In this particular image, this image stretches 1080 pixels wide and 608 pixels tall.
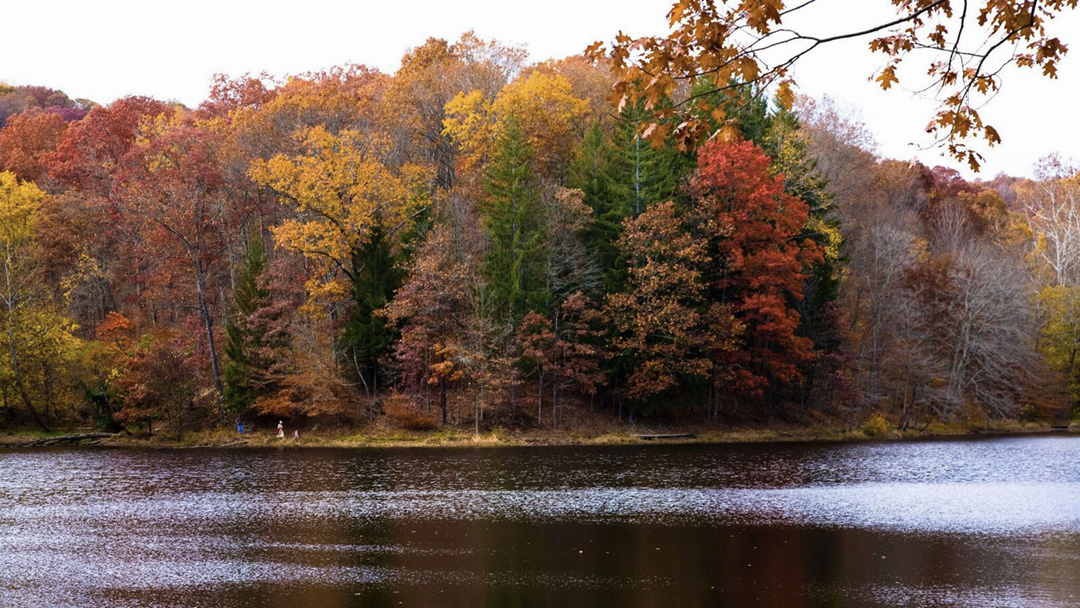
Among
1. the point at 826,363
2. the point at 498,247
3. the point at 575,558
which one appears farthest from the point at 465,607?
the point at 826,363

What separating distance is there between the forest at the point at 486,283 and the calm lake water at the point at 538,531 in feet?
28.7

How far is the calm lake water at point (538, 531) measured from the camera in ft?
53.3

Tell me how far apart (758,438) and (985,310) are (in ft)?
55.7

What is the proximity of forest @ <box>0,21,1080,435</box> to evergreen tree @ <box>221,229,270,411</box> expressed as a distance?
15cm

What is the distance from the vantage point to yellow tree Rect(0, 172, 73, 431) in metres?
44.9

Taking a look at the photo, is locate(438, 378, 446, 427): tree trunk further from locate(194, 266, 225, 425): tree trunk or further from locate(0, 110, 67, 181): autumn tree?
locate(0, 110, 67, 181): autumn tree

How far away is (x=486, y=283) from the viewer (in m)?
44.2

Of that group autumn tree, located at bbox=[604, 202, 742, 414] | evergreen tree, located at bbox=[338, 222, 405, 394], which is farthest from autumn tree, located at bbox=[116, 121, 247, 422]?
autumn tree, located at bbox=[604, 202, 742, 414]

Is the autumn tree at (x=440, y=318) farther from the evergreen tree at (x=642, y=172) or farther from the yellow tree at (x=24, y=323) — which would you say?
the yellow tree at (x=24, y=323)

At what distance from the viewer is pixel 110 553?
1944 cm

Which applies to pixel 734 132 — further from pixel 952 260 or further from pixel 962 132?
pixel 952 260

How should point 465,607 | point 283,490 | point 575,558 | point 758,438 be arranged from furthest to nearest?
point 758,438 < point 283,490 < point 575,558 < point 465,607

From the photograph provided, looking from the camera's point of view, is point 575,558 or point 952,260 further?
point 952,260

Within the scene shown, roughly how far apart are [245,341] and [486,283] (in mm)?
12669
